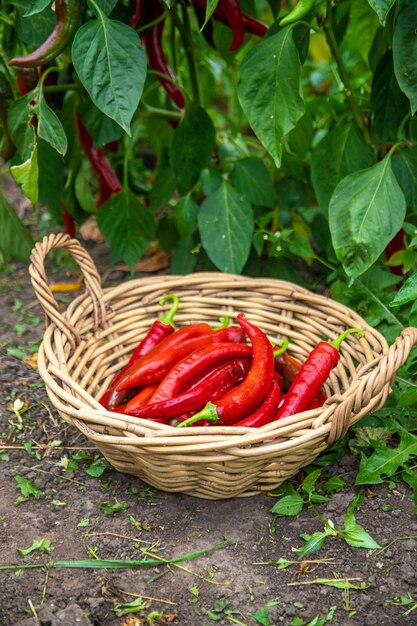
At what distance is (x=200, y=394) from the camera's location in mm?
2174

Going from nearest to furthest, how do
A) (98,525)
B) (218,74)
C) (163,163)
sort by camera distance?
(98,525), (163,163), (218,74)

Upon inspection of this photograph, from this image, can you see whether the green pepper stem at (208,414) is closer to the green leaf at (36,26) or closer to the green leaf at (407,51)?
the green leaf at (407,51)

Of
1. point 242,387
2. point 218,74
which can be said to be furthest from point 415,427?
point 218,74

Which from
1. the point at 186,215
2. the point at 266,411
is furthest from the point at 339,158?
the point at 266,411

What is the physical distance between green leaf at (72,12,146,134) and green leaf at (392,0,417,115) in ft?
2.17

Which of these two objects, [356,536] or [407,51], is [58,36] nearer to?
[407,51]

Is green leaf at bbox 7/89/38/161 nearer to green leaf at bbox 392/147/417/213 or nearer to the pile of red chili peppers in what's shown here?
the pile of red chili peppers

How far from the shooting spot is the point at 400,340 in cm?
204

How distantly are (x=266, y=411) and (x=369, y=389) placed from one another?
312mm

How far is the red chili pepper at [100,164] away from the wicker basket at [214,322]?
0.47m

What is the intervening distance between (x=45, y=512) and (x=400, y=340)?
0.99 m

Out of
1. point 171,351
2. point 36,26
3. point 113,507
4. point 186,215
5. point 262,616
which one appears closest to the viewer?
point 262,616

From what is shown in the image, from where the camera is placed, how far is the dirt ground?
1772mm

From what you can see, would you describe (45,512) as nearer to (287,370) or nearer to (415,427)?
(287,370)
